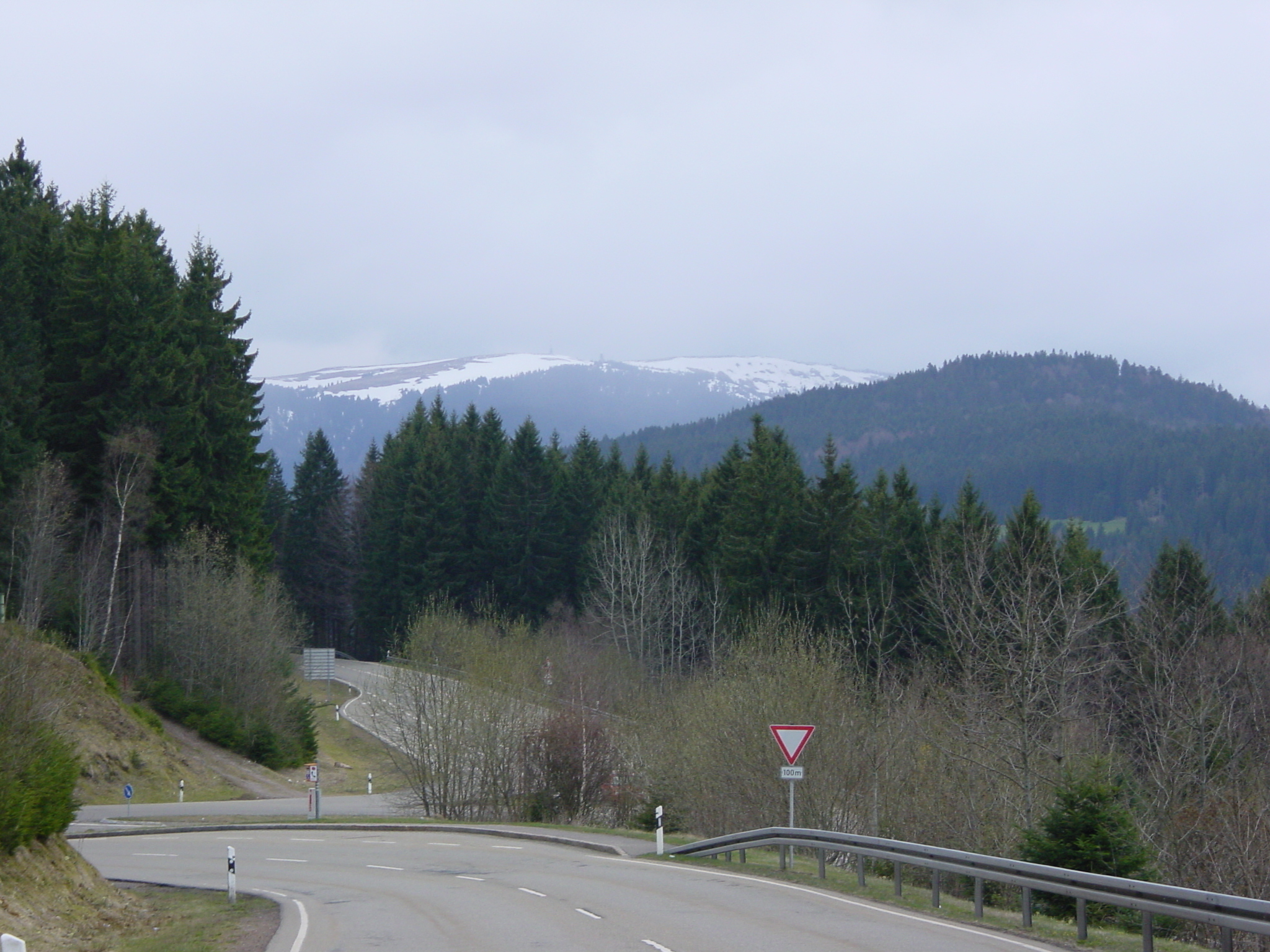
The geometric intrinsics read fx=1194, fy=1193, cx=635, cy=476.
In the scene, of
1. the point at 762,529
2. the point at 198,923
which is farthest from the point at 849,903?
the point at 762,529

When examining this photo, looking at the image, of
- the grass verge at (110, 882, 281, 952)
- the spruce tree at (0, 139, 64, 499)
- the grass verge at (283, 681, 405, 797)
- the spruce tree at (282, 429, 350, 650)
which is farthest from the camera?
the spruce tree at (282, 429, 350, 650)

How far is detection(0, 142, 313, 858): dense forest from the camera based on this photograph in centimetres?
4700

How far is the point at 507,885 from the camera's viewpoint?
19344 mm

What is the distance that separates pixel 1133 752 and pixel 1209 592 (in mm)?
9974

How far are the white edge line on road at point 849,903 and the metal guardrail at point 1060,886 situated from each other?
22.8 inches

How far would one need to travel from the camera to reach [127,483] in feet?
160

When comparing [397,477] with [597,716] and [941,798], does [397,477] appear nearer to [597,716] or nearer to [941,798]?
[597,716]

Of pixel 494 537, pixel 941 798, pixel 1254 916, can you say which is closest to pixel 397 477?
pixel 494 537

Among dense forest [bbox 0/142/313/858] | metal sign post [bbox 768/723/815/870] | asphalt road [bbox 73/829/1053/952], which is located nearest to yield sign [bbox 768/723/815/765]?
metal sign post [bbox 768/723/815/870]

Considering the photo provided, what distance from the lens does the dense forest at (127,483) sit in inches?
1850

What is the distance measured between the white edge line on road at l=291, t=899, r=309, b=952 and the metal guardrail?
7536 millimetres

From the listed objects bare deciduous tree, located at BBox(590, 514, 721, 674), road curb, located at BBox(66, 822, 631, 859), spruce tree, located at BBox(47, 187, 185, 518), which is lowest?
road curb, located at BBox(66, 822, 631, 859)

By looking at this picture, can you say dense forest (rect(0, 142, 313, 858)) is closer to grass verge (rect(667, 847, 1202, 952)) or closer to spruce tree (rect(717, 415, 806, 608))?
spruce tree (rect(717, 415, 806, 608))

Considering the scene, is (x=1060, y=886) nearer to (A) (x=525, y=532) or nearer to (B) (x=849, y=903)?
(B) (x=849, y=903)
